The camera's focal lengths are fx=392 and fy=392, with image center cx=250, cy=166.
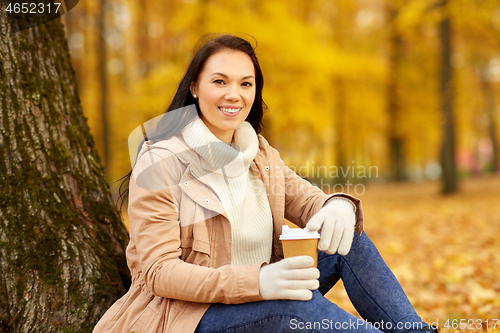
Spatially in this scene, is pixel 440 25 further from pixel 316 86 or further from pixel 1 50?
pixel 1 50

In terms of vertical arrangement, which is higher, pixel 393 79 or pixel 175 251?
pixel 393 79

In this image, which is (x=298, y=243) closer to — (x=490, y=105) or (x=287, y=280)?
(x=287, y=280)

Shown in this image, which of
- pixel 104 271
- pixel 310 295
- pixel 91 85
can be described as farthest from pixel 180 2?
pixel 310 295

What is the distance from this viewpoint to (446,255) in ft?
15.4

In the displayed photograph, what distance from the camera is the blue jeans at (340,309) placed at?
1.37 metres

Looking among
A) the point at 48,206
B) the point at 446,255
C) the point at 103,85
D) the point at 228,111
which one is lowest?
the point at 446,255

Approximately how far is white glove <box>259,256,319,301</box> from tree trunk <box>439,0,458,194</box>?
8.80 m

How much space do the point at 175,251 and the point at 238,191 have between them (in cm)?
44

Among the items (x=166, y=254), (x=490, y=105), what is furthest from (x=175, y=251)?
(x=490, y=105)

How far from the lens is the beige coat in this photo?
1.40m

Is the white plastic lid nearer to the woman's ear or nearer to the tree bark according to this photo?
the woman's ear

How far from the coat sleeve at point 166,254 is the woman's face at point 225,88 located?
39 centimetres

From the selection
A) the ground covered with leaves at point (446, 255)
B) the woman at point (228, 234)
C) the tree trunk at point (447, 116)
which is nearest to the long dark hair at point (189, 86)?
the woman at point (228, 234)

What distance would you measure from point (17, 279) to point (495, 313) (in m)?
3.01
